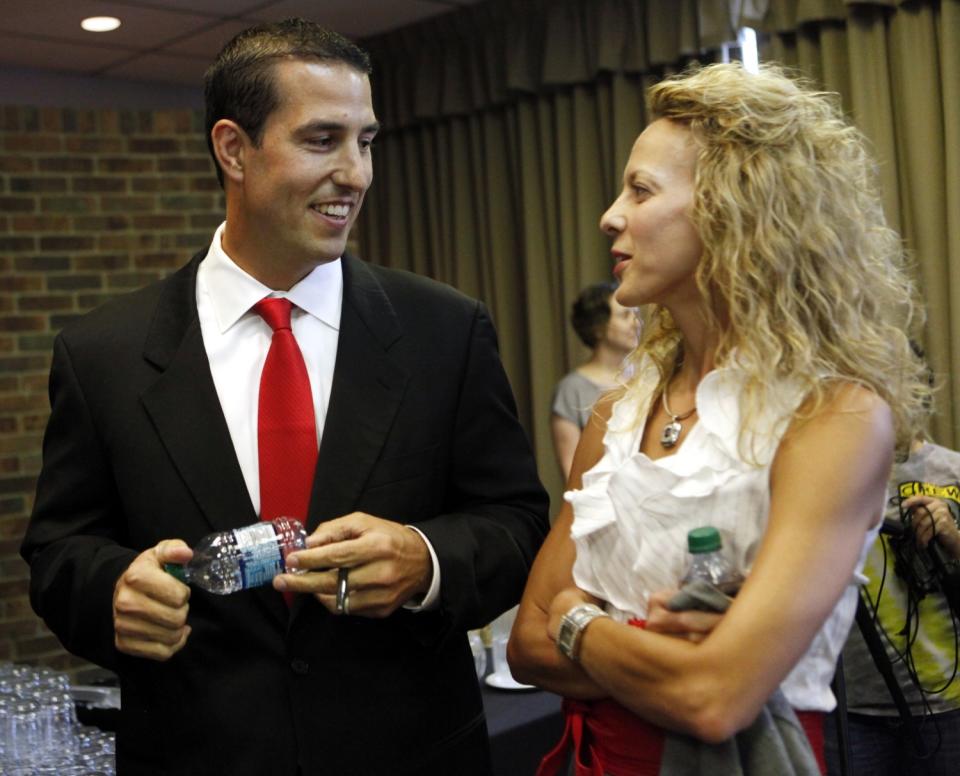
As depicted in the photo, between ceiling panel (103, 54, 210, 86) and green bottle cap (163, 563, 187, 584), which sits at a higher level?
ceiling panel (103, 54, 210, 86)

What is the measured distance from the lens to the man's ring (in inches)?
63.6

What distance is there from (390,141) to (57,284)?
179 centimetres

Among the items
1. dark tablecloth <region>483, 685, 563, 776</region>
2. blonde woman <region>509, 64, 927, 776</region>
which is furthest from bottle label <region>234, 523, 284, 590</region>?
dark tablecloth <region>483, 685, 563, 776</region>

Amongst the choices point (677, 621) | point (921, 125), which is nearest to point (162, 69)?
point (921, 125)

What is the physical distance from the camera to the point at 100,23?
5.05m

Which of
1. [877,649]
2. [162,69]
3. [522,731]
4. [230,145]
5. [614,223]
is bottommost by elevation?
[522,731]

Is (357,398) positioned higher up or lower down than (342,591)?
higher up

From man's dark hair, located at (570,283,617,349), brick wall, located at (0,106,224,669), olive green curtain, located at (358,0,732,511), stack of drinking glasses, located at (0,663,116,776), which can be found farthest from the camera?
brick wall, located at (0,106,224,669)

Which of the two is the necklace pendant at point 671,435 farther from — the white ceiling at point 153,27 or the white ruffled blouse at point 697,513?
the white ceiling at point 153,27

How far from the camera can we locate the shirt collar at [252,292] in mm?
1905

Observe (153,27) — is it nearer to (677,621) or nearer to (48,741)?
(48,741)

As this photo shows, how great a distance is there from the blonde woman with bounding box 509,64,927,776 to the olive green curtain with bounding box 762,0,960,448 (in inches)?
112

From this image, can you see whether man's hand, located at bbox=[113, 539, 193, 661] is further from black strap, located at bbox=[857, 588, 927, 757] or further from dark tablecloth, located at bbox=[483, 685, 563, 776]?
dark tablecloth, located at bbox=[483, 685, 563, 776]

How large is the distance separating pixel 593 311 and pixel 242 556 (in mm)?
3410
